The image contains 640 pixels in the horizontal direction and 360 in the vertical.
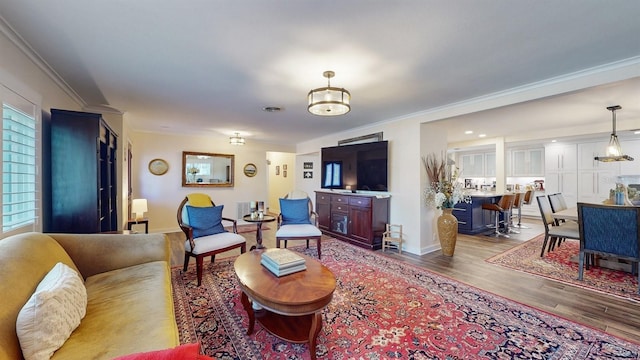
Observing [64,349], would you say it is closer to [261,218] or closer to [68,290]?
[68,290]

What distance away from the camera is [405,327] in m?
2.10

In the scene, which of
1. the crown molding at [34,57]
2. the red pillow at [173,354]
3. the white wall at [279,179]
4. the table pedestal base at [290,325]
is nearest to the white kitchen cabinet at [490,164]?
the white wall at [279,179]

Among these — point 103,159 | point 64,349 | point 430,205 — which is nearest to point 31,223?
point 103,159

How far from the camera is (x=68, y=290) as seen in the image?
134cm

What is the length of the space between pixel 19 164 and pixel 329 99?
2.54m

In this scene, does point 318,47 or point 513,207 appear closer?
point 318,47

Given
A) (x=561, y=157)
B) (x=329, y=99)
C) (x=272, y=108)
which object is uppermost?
(x=272, y=108)

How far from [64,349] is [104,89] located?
121 inches

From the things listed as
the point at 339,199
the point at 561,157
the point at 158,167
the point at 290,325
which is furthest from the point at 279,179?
the point at 561,157

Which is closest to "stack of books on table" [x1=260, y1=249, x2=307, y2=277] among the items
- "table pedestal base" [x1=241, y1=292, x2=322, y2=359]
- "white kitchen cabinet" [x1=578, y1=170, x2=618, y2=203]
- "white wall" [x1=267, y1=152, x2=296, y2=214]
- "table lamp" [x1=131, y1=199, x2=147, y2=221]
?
"table pedestal base" [x1=241, y1=292, x2=322, y2=359]

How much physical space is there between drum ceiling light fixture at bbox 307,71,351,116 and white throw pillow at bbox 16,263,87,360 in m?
2.15

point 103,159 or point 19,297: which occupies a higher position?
point 103,159

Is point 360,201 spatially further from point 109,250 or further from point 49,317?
point 49,317

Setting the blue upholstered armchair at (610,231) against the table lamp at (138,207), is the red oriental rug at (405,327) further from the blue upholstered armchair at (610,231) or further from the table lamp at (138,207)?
the table lamp at (138,207)
